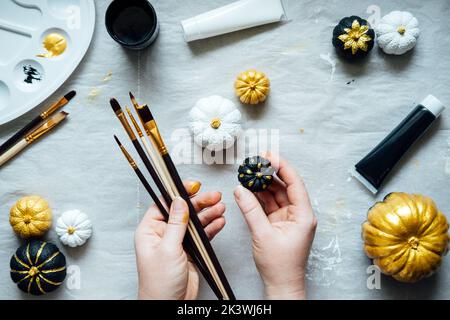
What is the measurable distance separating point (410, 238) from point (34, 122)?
0.85 metres

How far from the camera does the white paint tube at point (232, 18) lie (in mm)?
1068

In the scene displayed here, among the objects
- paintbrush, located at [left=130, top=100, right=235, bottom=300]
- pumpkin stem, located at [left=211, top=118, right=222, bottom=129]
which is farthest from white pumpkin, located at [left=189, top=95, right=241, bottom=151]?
paintbrush, located at [left=130, top=100, right=235, bottom=300]

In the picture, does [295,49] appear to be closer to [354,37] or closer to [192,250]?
[354,37]

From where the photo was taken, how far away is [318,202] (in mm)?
1072

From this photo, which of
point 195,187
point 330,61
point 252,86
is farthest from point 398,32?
point 195,187

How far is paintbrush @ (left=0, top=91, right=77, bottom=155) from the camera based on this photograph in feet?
3.52

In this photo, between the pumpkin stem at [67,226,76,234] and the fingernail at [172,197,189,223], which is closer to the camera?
the fingernail at [172,197,189,223]

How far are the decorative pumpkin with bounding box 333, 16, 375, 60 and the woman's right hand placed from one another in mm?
295

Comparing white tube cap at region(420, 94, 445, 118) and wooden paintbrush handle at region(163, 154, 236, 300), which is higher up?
white tube cap at region(420, 94, 445, 118)

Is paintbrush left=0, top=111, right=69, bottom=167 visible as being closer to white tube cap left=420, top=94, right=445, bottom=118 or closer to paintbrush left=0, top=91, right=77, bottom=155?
paintbrush left=0, top=91, right=77, bottom=155

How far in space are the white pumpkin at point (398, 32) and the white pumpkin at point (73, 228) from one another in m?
0.78

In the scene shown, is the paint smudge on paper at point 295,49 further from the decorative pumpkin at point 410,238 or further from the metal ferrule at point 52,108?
the metal ferrule at point 52,108

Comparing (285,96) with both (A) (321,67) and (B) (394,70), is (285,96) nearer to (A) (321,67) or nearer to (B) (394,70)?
(A) (321,67)

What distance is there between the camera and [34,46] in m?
1.09
